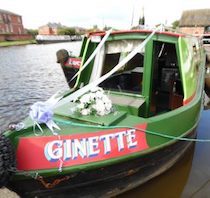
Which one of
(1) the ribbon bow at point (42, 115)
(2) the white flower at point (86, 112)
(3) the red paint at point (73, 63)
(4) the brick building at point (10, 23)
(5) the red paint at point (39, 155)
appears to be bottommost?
(4) the brick building at point (10, 23)

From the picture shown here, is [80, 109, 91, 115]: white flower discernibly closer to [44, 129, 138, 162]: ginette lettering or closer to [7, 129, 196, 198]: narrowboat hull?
[44, 129, 138, 162]: ginette lettering

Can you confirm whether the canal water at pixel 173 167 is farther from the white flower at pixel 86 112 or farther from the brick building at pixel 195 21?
the brick building at pixel 195 21

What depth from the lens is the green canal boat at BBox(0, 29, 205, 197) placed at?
3.38 meters

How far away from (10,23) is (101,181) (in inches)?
3158

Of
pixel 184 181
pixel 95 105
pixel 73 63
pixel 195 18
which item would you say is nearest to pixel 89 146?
pixel 95 105

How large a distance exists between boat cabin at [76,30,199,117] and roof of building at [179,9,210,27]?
162 feet

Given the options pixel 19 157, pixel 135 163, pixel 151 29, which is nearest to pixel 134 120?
pixel 135 163

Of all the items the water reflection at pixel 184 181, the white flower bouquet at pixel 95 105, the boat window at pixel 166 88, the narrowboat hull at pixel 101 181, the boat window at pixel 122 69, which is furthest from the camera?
the boat window at pixel 166 88

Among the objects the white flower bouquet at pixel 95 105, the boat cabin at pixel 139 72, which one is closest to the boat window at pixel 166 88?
the boat cabin at pixel 139 72

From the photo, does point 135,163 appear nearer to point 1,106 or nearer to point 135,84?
point 135,84

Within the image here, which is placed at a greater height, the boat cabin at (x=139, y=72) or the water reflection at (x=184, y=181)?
the boat cabin at (x=139, y=72)

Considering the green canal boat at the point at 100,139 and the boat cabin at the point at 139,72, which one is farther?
the boat cabin at the point at 139,72

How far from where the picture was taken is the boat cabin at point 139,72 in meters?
4.89

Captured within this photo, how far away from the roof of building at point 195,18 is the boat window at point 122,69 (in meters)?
49.4
